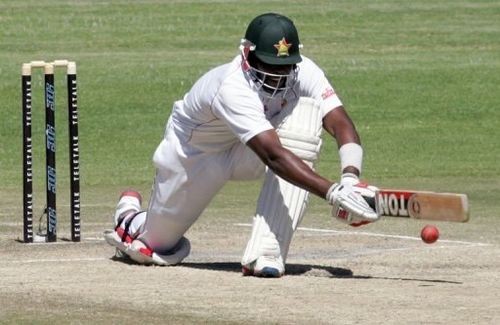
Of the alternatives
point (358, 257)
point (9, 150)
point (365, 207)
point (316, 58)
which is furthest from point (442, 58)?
point (365, 207)

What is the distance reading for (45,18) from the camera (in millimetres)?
25797

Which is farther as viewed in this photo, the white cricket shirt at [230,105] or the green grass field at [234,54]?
the green grass field at [234,54]

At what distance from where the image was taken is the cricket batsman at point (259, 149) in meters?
7.88

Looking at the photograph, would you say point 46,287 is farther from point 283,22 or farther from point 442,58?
point 442,58

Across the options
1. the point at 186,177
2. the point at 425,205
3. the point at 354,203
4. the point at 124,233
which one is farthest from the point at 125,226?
the point at 425,205

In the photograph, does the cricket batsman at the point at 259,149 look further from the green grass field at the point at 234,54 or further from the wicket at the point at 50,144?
the green grass field at the point at 234,54

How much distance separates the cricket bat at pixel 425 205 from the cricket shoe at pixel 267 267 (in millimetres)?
790

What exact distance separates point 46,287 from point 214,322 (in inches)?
52.2

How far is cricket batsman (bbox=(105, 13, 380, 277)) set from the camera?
25.9 feet

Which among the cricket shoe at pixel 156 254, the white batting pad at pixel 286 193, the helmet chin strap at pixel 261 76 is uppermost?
the helmet chin strap at pixel 261 76

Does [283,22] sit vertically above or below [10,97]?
above

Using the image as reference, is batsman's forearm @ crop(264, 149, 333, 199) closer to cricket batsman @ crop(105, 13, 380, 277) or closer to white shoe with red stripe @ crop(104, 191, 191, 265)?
cricket batsman @ crop(105, 13, 380, 277)

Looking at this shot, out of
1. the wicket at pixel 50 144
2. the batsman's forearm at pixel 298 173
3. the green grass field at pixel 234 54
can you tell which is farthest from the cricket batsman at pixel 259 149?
the green grass field at pixel 234 54

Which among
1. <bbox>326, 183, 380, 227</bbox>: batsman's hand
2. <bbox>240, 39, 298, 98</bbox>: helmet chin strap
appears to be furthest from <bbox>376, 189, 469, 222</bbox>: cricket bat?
<bbox>240, 39, 298, 98</bbox>: helmet chin strap
